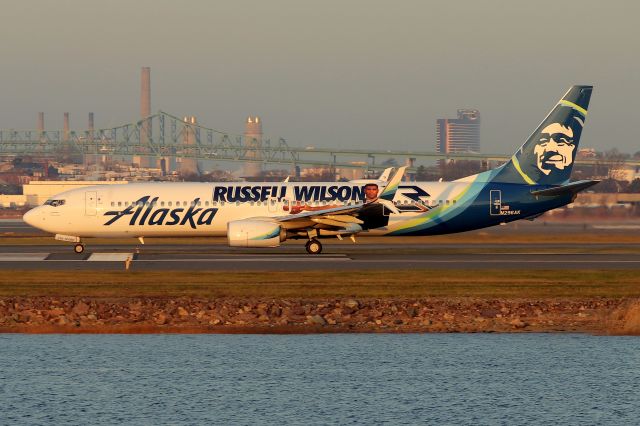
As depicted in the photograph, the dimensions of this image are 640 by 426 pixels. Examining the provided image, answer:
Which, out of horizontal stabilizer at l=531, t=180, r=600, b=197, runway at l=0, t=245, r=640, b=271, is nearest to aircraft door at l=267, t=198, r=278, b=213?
runway at l=0, t=245, r=640, b=271

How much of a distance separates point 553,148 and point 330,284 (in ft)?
73.0

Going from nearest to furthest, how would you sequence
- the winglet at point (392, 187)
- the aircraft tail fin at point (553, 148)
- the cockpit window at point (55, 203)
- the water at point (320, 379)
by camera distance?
the water at point (320, 379) < the winglet at point (392, 187) < the cockpit window at point (55, 203) < the aircraft tail fin at point (553, 148)

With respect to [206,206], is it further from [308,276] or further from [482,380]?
[482,380]

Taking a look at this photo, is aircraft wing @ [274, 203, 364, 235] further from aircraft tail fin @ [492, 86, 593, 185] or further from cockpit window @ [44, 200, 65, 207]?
cockpit window @ [44, 200, 65, 207]

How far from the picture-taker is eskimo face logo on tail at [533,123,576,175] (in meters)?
58.7

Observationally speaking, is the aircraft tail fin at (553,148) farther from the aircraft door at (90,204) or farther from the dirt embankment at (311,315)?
the aircraft door at (90,204)

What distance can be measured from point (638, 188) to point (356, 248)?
198ft

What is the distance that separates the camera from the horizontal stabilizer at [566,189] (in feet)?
184

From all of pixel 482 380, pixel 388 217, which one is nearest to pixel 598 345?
pixel 482 380

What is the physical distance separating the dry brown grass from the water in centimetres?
473

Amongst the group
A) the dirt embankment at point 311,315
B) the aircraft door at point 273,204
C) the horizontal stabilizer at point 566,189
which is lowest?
Result: the dirt embankment at point 311,315

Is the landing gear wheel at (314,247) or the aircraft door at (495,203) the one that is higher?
the aircraft door at (495,203)

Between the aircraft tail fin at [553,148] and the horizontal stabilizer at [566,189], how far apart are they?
163cm

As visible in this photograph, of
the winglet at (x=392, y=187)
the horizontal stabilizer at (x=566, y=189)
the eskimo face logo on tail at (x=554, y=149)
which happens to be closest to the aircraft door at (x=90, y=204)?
the winglet at (x=392, y=187)
